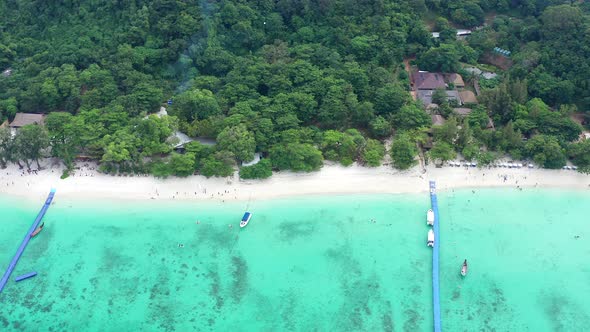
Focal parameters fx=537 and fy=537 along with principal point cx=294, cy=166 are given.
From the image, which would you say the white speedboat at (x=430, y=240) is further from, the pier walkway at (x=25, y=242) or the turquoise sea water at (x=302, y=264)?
the pier walkway at (x=25, y=242)

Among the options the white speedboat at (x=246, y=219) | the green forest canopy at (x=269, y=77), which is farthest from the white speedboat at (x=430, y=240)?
the white speedboat at (x=246, y=219)

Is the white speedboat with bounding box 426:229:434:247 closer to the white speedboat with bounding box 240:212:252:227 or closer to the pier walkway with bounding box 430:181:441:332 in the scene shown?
the pier walkway with bounding box 430:181:441:332

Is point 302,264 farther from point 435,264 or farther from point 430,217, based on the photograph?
point 430,217

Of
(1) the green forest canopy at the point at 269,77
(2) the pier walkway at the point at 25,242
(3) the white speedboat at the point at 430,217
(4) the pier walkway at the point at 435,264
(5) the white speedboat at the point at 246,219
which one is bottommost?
(4) the pier walkway at the point at 435,264

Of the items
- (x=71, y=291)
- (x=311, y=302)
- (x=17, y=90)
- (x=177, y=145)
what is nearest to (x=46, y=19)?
(x=17, y=90)

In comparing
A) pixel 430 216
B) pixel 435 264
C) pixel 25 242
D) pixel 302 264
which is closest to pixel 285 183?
pixel 302 264

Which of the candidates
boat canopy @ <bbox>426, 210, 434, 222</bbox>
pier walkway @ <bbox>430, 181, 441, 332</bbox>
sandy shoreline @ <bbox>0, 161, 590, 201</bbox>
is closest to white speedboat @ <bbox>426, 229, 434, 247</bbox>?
pier walkway @ <bbox>430, 181, 441, 332</bbox>

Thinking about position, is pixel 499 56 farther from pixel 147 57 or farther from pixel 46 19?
pixel 46 19
